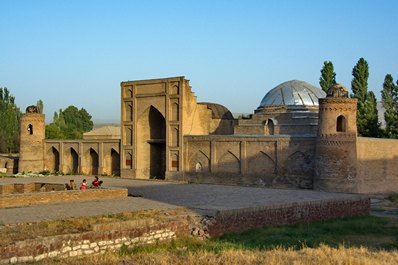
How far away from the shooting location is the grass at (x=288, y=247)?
885cm

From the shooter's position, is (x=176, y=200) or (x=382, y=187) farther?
(x=382, y=187)

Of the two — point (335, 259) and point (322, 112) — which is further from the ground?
point (322, 112)

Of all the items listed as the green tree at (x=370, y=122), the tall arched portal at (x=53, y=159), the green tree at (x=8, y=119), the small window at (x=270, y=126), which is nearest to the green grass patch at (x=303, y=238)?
the small window at (x=270, y=126)

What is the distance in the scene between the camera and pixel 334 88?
24.5 metres

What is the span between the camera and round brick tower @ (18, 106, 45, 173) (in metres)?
36.5

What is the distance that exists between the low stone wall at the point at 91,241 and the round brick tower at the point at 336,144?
37.8 ft

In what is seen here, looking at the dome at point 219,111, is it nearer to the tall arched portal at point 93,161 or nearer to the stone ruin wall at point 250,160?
the stone ruin wall at point 250,160

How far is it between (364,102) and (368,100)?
0.39 meters

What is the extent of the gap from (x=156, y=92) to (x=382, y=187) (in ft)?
44.2

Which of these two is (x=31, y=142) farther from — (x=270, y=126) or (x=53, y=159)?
(x=270, y=126)

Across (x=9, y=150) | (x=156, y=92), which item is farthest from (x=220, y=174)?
(x=9, y=150)

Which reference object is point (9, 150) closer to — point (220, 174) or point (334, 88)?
point (220, 174)

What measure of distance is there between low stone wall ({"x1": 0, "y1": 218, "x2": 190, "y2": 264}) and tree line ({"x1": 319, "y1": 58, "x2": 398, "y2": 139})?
23.8m

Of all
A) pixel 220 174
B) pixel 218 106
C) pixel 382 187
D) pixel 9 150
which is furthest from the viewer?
pixel 9 150
